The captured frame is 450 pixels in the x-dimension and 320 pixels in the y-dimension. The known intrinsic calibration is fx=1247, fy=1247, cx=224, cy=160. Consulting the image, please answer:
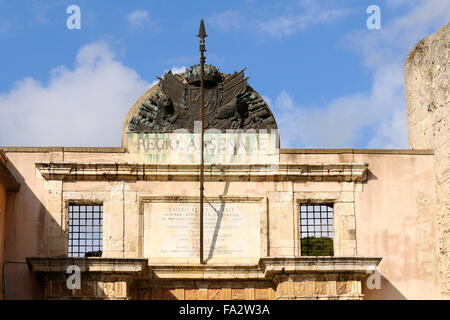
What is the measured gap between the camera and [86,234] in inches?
1168

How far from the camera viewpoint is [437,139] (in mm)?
30188

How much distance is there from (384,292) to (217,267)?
3983 millimetres

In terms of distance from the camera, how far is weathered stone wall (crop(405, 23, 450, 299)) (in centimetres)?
2961

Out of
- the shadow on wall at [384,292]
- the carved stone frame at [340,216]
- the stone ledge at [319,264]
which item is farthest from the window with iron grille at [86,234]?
the shadow on wall at [384,292]

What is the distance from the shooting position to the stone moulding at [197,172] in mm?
29734

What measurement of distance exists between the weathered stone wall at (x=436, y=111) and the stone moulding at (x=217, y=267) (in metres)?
2.15

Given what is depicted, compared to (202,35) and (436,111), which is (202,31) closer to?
(202,35)

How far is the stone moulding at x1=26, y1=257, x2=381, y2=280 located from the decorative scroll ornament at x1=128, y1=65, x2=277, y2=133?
3.45 meters

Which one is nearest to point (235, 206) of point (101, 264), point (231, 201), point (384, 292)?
point (231, 201)

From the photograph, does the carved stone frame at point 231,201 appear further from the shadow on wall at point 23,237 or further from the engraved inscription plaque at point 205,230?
the shadow on wall at point 23,237

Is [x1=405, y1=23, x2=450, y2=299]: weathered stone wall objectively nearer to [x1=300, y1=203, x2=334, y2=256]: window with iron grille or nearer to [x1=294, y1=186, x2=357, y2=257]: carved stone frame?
[x1=294, y1=186, x2=357, y2=257]: carved stone frame

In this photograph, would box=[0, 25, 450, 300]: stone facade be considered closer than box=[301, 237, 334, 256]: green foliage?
Yes

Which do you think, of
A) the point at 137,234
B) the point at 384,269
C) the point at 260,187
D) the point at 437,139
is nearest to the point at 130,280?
the point at 137,234

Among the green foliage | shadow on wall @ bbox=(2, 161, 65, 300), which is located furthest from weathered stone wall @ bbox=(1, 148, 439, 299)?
the green foliage
